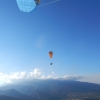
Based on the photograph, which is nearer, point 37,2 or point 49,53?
point 37,2
